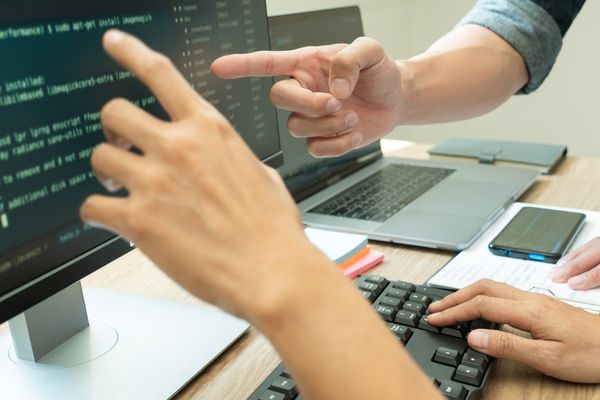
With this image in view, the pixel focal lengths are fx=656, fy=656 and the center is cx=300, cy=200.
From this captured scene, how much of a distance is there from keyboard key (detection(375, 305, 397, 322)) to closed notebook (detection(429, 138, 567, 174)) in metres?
0.72

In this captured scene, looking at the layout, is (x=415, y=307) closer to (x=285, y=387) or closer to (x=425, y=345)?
(x=425, y=345)

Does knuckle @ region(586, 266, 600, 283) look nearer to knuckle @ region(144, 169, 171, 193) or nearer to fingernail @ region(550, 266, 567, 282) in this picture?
fingernail @ region(550, 266, 567, 282)

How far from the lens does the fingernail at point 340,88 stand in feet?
2.56

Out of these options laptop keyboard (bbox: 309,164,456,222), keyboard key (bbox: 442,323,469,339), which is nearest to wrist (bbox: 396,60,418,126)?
laptop keyboard (bbox: 309,164,456,222)

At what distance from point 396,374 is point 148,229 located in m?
0.17

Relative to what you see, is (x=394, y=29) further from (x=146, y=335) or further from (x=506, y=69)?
(x=146, y=335)

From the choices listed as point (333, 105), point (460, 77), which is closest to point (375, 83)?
point (333, 105)

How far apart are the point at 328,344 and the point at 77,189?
0.33 meters

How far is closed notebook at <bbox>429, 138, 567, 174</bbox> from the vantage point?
1.33 m

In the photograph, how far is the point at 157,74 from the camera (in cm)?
38

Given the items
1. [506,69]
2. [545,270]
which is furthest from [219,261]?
[506,69]

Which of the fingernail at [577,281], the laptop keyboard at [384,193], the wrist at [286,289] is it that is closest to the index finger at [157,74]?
the wrist at [286,289]

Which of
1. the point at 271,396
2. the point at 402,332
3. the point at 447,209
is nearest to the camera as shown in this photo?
the point at 271,396

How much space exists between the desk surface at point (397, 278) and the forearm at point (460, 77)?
19 centimetres
